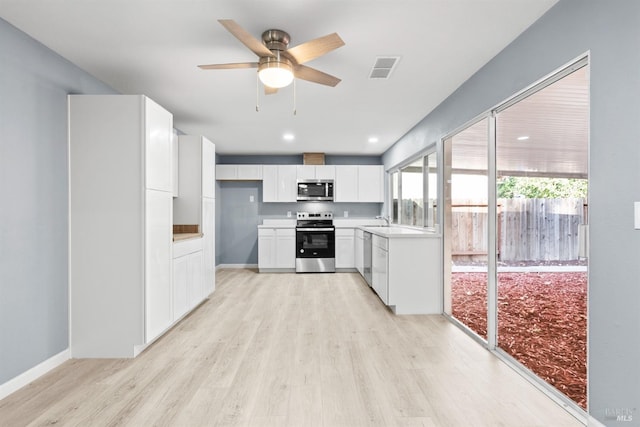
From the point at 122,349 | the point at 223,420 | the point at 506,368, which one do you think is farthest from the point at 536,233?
the point at 122,349

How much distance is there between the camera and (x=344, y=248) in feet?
21.6

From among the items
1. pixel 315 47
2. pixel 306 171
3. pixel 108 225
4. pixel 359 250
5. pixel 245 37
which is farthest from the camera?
pixel 306 171

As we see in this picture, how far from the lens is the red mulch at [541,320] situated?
2.46 m

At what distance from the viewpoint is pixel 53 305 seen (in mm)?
2572

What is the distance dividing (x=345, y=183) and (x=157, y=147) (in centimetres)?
430

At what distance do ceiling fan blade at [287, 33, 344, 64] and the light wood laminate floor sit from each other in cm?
223

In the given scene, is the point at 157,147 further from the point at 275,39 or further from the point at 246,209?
the point at 246,209

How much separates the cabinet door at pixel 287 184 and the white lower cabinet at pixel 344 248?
47.2 inches

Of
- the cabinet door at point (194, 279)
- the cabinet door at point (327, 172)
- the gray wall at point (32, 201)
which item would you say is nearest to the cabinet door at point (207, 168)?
the cabinet door at point (194, 279)

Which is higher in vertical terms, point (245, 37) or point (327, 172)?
point (245, 37)

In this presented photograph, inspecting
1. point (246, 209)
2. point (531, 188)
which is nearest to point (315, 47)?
point (531, 188)

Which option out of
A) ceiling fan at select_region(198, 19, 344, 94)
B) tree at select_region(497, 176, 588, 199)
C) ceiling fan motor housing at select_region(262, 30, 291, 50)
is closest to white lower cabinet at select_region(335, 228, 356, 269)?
tree at select_region(497, 176, 588, 199)

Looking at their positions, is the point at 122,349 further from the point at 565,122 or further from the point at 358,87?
the point at 565,122

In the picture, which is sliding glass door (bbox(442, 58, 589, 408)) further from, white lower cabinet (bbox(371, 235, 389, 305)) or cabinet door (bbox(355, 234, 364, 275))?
cabinet door (bbox(355, 234, 364, 275))
